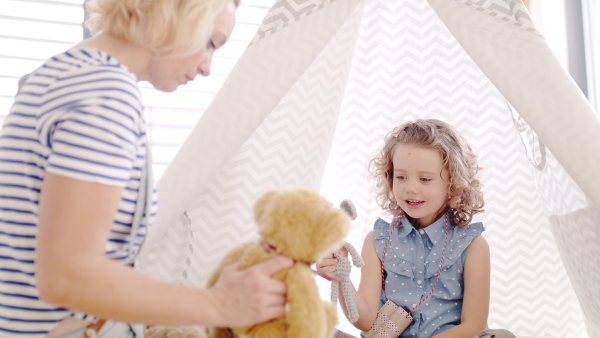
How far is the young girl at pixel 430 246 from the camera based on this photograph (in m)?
1.51

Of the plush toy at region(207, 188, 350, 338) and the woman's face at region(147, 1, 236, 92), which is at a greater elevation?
the woman's face at region(147, 1, 236, 92)

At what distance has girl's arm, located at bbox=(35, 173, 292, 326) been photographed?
0.67 meters

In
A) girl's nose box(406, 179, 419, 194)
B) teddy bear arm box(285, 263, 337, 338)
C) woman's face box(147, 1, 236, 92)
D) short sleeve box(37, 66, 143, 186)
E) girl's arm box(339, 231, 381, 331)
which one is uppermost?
woman's face box(147, 1, 236, 92)

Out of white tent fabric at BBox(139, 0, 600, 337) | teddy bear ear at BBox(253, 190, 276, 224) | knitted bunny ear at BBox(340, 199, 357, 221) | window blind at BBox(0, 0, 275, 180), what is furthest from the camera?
window blind at BBox(0, 0, 275, 180)

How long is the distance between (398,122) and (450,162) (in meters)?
0.40

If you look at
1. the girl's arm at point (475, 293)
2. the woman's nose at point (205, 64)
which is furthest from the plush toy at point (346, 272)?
the woman's nose at point (205, 64)

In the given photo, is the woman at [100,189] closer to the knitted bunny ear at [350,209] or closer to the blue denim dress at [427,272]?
the knitted bunny ear at [350,209]

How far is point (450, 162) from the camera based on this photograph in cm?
157

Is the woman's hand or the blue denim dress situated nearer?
the woman's hand

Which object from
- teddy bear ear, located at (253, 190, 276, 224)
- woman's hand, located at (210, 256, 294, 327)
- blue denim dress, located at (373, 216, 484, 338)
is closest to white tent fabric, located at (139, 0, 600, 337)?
blue denim dress, located at (373, 216, 484, 338)

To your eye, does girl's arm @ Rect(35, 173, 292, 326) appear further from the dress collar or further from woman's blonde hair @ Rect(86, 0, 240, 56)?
the dress collar

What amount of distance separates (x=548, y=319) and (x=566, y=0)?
5.22 ft

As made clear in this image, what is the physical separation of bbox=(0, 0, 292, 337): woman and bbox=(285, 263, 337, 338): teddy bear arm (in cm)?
2

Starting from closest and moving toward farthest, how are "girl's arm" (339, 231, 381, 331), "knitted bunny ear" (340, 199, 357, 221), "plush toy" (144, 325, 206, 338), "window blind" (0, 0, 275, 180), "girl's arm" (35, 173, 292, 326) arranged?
"girl's arm" (35, 173, 292, 326), "plush toy" (144, 325, 206, 338), "knitted bunny ear" (340, 199, 357, 221), "girl's arm" (339, 231, 381, 331), "window blind" (0, 0, 275, 180)
